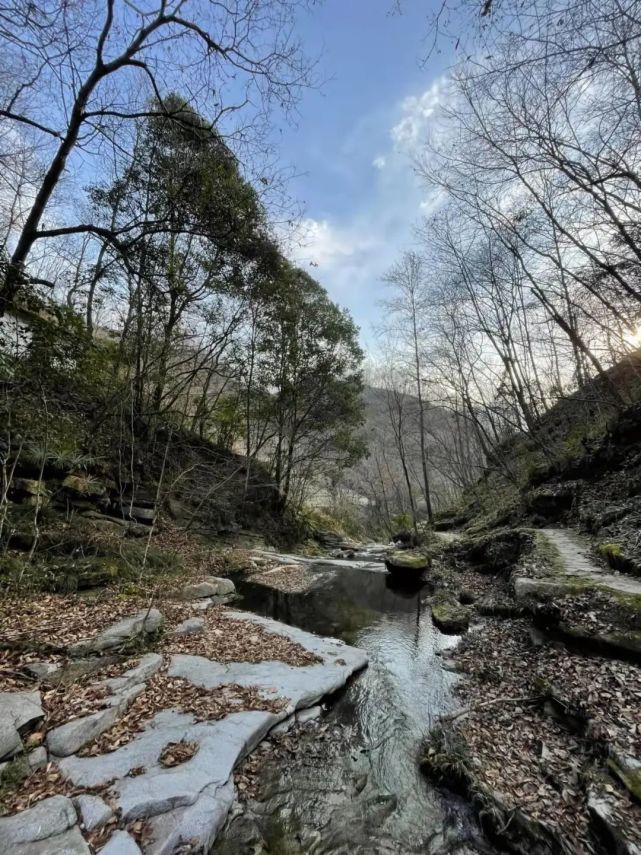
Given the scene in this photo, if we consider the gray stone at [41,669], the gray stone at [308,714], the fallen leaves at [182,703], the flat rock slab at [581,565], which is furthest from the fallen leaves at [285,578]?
the gray stone at [41,669]

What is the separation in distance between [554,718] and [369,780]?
2076 millimetres

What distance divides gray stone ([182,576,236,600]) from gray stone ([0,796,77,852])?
5580 mm

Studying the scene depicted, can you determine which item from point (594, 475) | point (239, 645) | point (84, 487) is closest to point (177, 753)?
point (239, 645)

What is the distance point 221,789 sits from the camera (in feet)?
9.60

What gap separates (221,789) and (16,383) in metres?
4.91

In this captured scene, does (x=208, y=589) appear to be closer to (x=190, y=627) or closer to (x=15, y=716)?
(x=190, y=627)

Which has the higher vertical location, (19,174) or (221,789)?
(19,174)

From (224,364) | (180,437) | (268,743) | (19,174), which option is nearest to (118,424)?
(180,437)

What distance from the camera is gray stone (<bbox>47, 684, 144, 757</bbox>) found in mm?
3031

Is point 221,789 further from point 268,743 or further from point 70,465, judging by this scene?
point 70,465

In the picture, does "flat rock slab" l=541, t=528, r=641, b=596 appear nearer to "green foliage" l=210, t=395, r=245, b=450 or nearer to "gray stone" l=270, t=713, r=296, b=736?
"gray stone" l=270, t=713, r=296, b=736

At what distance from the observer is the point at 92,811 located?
2486mm

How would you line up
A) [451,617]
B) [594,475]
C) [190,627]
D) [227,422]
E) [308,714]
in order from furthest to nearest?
[227,422] → [594,475] → [451,617] → [190,627] → [308,714]

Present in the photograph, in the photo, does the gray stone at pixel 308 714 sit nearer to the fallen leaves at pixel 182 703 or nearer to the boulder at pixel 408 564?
the fallen leaves at pixel 182 703
